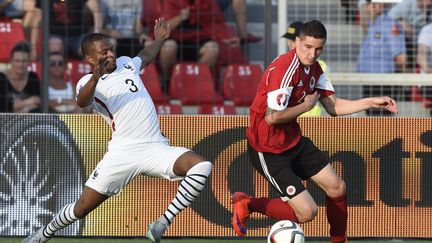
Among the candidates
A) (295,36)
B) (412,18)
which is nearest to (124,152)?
(295,36)

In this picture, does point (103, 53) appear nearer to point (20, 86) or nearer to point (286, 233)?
point (286, 233)

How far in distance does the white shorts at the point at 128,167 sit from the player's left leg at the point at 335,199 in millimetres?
1178

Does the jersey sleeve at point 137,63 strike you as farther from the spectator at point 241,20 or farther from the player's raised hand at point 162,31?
the spectator at point 241,20

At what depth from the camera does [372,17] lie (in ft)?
42.3

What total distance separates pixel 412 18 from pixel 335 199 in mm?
5237

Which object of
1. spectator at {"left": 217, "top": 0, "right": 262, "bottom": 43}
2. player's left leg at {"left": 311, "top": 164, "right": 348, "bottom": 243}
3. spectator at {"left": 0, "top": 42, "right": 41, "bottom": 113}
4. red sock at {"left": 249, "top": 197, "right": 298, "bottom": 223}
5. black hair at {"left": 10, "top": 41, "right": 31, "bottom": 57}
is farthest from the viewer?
spectator at {"left": 217, "top": 0, "right": 262, "bottom": 43}

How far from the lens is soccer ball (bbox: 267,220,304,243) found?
320 inches

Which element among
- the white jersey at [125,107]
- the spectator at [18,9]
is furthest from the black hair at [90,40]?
the spectator at [18,9]

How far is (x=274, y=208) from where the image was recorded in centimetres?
876

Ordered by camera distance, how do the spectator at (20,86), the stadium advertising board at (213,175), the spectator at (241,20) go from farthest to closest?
the spectator at (241,20) → the spectator at (20,86) → the stadium advertising board at (213,175)

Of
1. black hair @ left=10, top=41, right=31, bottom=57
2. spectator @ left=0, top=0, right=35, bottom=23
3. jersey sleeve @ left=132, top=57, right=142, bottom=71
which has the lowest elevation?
black hair @ left=10, top=41, right=31, bottom=57

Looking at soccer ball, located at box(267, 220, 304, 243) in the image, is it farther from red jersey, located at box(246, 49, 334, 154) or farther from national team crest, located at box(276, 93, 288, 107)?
national team crest, located at box(276, 93, 288, 107)

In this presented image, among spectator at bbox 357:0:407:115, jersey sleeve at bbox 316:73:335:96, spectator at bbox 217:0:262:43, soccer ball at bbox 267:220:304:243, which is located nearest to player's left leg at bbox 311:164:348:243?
soccer ball at bbox 267:220:304:243

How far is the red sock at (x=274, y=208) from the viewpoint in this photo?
866 cm
